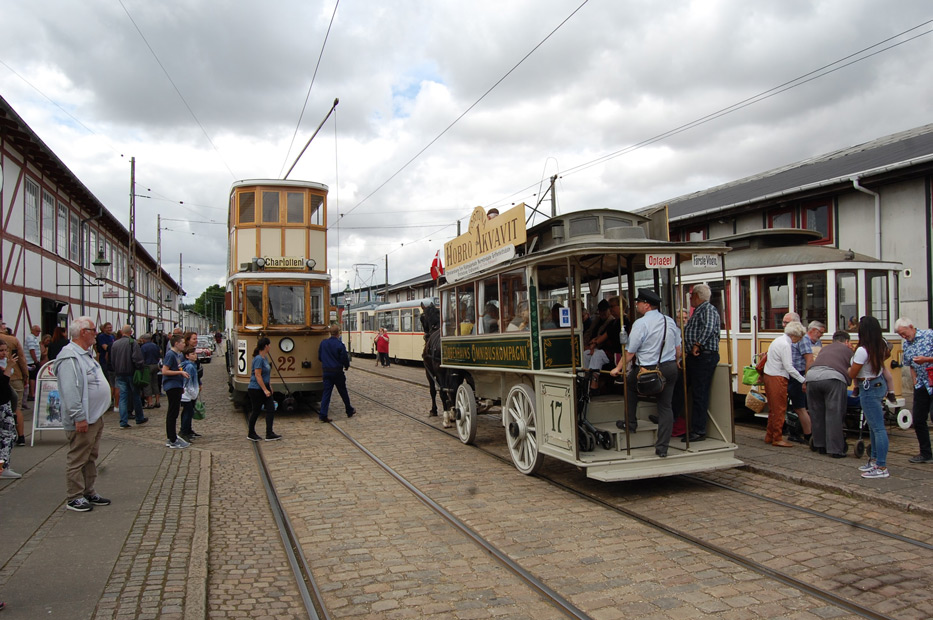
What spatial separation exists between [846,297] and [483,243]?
615 centimetres

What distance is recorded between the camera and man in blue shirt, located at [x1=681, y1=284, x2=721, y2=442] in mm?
7316

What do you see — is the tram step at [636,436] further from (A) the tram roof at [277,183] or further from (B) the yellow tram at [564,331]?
(A) the tram roof at [277,183]

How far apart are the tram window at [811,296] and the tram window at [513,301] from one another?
5486 millimetres

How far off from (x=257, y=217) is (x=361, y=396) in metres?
5.75

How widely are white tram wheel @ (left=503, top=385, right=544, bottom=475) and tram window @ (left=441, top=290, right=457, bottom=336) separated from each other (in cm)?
239

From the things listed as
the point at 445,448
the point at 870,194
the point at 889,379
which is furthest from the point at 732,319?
the point at 870,194

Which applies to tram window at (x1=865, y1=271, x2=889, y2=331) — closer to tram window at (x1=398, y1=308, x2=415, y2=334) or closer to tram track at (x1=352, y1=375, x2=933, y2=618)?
tram track at (x1=352, y1=375, x2=933, y2=618)

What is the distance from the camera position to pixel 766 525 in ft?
18.6

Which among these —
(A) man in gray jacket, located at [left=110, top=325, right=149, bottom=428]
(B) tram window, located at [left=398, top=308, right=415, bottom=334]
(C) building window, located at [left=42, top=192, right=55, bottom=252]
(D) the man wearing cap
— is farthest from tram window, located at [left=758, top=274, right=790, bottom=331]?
(B) tram window, located at [left=398, top=308, right=415, bottom=334]

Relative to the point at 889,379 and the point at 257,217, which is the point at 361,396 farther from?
the point at 889,379

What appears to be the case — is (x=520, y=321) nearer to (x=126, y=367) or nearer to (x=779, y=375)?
(x=779, y=375)

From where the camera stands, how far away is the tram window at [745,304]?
11352mm

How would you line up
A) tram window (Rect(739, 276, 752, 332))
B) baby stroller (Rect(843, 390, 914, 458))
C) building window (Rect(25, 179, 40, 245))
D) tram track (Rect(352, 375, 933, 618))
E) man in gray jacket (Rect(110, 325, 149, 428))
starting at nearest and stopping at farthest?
1. tram track (Rect(352, 375, 933, 618))
2. baby stroller (Rect(843, 390, 914, 458))
3. tram window (Rect(739, 276, 752, 332))
4. man in gray jacket (Rect(110, 325, 149, 428))
5. building window (Rect(25, 179, 40, 245))

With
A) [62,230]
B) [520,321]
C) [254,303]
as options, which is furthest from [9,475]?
[62,230]
